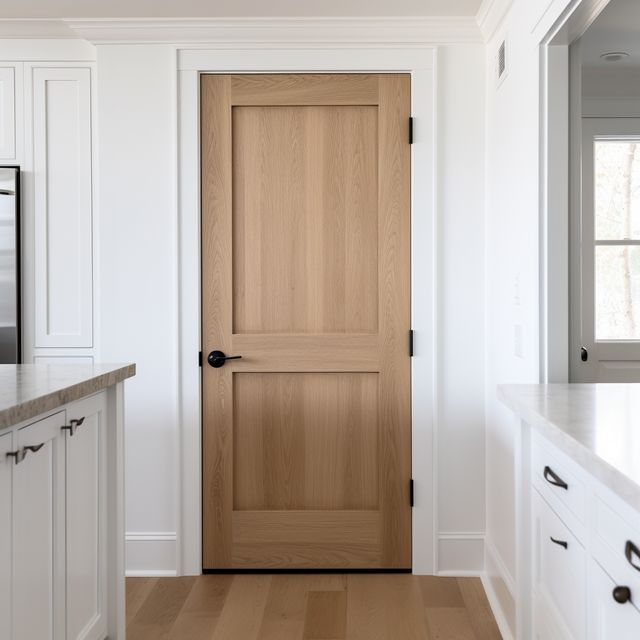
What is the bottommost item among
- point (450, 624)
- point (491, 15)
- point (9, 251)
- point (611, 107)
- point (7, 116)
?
point (450, 624)

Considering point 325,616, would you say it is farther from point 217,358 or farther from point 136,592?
point 217,358

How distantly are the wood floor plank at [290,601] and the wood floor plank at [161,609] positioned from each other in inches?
14.0

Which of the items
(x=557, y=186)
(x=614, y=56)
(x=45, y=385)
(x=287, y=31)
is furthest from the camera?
(x=614, y=56)

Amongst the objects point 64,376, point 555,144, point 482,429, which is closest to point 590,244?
point 482,429

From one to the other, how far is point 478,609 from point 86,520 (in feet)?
5.25

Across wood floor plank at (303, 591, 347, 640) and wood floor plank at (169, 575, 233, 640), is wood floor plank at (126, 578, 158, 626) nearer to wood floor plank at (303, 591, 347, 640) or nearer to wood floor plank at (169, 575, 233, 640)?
wood floor plank at (169, 575, 233, 640)

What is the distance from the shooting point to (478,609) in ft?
9.01

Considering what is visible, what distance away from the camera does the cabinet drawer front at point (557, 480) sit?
138cm

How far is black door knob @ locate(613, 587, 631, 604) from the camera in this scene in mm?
1116

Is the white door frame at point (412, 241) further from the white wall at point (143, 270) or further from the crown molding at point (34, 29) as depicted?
the crown molding at point (34, 29)

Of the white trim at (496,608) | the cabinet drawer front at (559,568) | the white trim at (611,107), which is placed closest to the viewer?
the cabinet drawer front at (559,568)

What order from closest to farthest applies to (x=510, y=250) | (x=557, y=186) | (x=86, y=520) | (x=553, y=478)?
(x=553, y=478), (x=86, y=520), (x=557, y=186), (x=510, y=250)

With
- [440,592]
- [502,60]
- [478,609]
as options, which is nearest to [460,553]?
[440,592]

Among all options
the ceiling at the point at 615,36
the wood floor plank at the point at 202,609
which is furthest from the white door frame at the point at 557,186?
the wood floor plank at the point at 202,609
